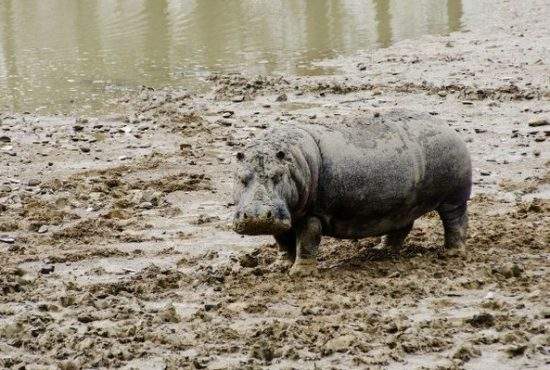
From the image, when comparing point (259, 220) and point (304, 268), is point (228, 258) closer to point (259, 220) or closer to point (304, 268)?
point (304, 268)

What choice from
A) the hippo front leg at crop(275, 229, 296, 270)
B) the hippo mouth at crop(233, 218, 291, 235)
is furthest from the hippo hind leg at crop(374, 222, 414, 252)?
the hippo mouth at crop(233, 218, 291, 235)

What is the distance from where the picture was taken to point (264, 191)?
6582 mm

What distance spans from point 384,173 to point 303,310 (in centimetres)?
143

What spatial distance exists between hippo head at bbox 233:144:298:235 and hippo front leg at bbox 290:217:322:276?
0.34m

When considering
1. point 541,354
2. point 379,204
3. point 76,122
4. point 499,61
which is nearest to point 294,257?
point 379,204

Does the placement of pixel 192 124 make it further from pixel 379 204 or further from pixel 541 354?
pixel 541 354

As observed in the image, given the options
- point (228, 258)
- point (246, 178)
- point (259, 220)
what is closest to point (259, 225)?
point (259, 220)

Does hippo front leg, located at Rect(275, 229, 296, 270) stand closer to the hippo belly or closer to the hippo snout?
the hippo belly

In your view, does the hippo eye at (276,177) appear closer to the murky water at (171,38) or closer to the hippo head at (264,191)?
the hippo head at (264,191)

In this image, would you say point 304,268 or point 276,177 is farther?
point 304,268

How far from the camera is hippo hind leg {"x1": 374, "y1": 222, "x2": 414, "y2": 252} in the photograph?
7.86 meters

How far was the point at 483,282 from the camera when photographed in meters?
6.66

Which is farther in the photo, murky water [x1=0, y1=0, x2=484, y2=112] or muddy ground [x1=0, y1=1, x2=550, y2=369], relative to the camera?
murky water [x1=0, y1=0, x2=484, y2=112]

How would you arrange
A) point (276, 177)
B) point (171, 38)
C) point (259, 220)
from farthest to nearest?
point (171, 38) → point (276, 177) → point (259, 220)
